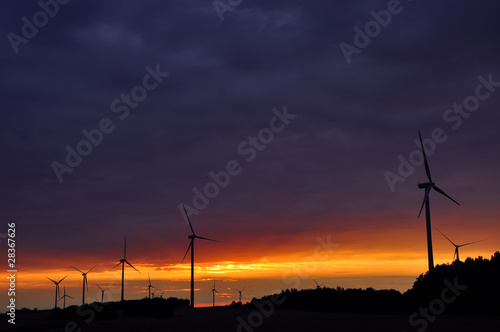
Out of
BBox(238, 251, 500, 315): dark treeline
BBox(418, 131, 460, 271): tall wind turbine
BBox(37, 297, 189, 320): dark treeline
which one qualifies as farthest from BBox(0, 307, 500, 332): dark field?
BBox(418, 131, 460, 271): tall wind turbine

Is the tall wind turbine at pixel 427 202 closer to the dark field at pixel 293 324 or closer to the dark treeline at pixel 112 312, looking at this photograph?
the dark field at pixel 293 324

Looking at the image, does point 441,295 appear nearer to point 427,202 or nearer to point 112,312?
point 427,202

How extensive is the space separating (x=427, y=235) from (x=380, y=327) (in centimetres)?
3130

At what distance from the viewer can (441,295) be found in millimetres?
54156

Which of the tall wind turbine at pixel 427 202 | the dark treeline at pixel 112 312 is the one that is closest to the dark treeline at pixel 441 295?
the tall wind turbine at pixel 427 202

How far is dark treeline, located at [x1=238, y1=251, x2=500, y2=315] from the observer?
50031 mm

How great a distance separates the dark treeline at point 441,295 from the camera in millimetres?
50031

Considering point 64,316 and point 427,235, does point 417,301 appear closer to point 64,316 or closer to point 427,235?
point 427,235

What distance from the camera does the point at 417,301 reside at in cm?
5494

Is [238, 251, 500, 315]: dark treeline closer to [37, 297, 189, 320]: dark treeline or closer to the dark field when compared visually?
the dark field

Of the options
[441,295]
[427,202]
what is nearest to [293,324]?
[441,295]

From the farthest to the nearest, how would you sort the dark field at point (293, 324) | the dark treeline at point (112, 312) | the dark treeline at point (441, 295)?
1. the dark treeline at point (112, 312)
2. the dark treeline at point (441, 295)
3. the dark field at point (293, 324)

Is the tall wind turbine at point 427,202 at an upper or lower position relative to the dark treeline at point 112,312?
upper

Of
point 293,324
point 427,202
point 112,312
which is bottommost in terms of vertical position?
point 293,324
